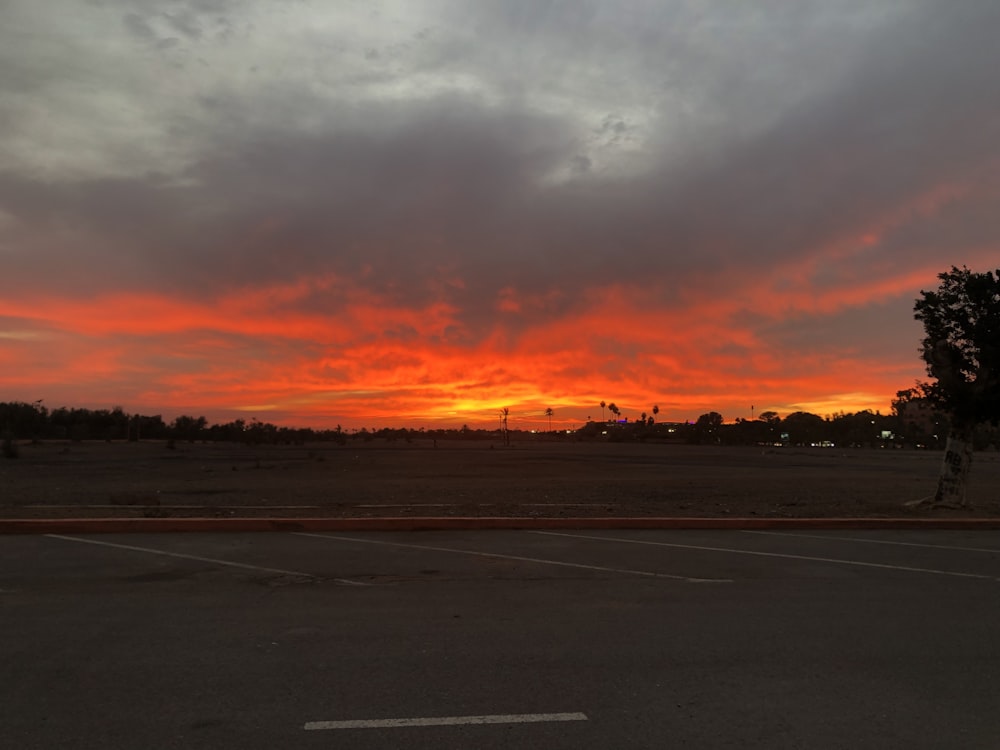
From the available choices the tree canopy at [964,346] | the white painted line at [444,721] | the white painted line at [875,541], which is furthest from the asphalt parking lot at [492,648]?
the tree canopy at [964,346]

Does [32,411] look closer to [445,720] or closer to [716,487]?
[716,487]

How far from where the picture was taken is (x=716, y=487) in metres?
30.0

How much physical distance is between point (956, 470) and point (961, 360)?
264cm

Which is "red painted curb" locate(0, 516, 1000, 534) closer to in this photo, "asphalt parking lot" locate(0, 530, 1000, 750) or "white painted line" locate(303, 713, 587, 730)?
"asphalt parking lot" locate(0, 530, 1000, 750)

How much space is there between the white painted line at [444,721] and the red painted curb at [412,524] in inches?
318

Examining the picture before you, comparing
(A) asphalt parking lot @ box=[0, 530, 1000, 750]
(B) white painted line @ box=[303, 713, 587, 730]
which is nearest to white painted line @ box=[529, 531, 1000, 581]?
(A) asphalt parking lot @ box=[0, 530, 1000, 750]

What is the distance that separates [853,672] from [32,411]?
152m

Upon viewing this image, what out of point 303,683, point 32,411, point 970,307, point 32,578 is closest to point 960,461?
point 970,307

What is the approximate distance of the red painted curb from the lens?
11.9m

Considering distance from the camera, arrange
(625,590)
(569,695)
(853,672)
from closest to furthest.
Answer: (569,695)
(853,672)
(625,590)

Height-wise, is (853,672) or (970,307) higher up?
(970,307)

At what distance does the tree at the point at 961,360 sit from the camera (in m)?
16.5

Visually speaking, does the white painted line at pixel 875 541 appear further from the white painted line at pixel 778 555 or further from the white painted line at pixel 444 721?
the white painted line at pixel 444 721

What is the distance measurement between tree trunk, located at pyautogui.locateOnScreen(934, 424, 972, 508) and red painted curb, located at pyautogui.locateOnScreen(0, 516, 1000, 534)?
362 cm
